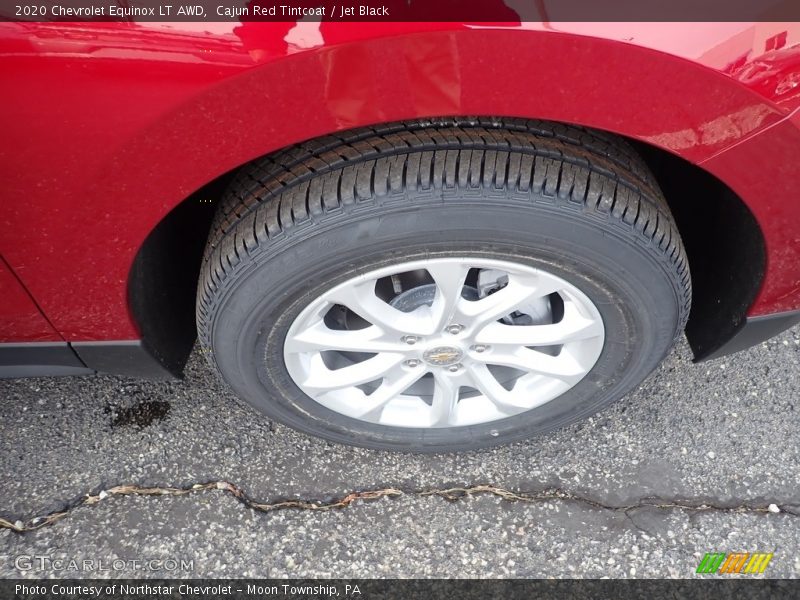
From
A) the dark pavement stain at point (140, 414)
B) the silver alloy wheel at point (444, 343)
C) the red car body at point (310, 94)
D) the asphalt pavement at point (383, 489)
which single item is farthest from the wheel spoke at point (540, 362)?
the dark pavement stain at point (140, 414)

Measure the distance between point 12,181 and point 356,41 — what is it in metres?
0.65

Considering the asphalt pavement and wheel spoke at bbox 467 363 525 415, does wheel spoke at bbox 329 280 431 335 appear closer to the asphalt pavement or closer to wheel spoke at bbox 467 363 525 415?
wheel spoke at bbox 467 363 525 415

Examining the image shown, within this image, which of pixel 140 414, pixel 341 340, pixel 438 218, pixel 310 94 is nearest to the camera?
pixel 310 94

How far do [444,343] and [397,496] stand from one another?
508mm

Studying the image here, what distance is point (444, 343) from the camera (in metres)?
1.64

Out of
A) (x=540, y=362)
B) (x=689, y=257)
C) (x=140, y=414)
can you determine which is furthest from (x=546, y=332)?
(x=140, y=414)

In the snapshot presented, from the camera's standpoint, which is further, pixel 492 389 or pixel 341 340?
pixel 492 389

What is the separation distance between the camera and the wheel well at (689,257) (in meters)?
1.55

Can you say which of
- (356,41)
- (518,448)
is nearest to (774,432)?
(518,448)

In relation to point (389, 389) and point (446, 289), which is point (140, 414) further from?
point (446, 289)

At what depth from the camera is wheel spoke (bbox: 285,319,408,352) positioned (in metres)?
1.57

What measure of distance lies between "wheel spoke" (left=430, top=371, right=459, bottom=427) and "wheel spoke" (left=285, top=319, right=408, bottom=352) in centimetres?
15

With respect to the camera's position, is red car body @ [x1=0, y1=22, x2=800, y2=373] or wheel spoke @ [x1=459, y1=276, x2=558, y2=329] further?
wheel spoke @ [x1=459, y1=276, x2=558, y2=329]

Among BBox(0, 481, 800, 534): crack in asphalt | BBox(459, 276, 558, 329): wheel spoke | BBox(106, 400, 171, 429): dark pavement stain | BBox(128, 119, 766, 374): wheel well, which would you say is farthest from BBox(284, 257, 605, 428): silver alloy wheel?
BBox(106, 400, 171, 429): dark pavement stain
